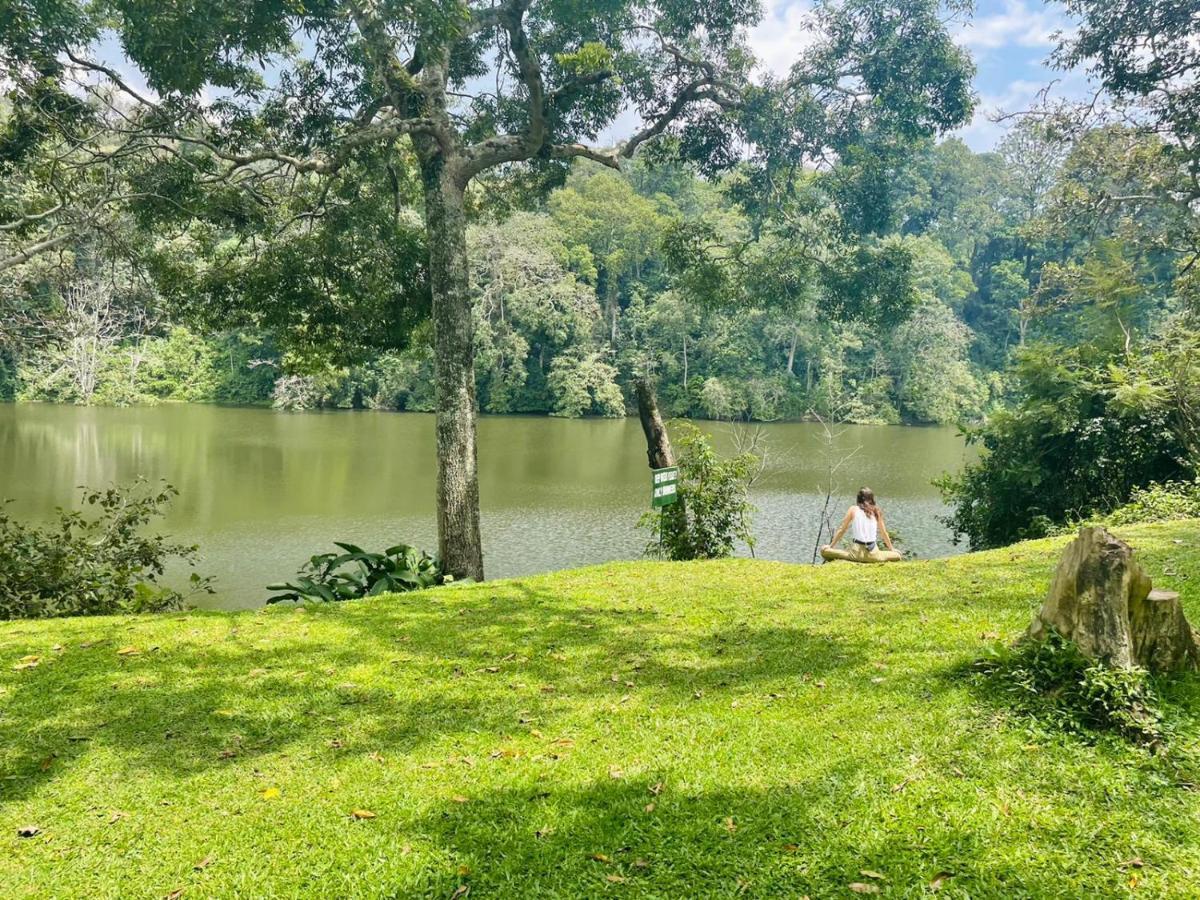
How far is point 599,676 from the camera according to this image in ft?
14.4

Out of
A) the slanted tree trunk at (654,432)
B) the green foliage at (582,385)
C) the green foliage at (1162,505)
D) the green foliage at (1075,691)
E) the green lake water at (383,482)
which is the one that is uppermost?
the green foliage at (582,385)

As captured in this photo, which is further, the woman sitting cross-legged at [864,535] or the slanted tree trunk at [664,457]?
the slanted tree trunk at [664,457]

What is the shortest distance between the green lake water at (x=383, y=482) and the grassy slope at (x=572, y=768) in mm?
7101

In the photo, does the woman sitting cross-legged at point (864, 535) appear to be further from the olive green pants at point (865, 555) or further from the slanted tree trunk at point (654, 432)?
the slanted tree trunk at point (654, 432)

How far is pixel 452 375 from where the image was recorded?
28.2 ft

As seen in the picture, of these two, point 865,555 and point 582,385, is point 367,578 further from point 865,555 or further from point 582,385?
point 582,385

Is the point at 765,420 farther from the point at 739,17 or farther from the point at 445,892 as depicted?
the point at 445,892

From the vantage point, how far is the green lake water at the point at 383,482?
A: 13922 millimetres

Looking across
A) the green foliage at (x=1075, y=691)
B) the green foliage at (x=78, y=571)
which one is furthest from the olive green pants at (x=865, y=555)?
the green foliage at (x=78, y=571)

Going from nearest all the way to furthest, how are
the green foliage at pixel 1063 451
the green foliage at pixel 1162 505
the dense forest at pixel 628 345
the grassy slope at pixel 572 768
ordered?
the grassy slope at pixel 572 768, the green foliage at pixel 1162 505, the green foliage at pixel 1063 451, the dense forest at pixel 628 345

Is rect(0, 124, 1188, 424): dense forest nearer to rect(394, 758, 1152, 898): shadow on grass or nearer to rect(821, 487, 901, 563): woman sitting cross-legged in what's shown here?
rect(821, 487, 901, 563): woman sitting cross-legged

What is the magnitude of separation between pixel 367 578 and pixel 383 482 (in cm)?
1236

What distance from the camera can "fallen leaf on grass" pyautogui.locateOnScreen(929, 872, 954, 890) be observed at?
235cm

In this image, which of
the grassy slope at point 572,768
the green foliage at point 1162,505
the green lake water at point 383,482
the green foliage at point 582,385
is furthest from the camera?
the green foliage at point 582,385
